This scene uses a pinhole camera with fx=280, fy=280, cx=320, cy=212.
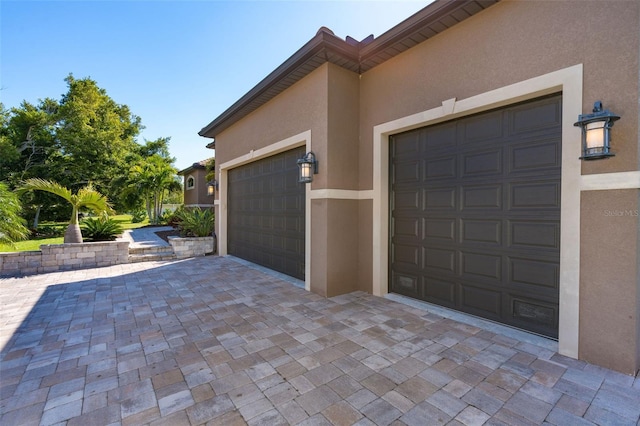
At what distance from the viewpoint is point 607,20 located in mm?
2670

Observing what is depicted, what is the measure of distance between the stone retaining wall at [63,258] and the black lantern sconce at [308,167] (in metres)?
5.82

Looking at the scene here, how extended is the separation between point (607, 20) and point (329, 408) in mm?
4289

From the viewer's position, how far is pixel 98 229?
8.11 m

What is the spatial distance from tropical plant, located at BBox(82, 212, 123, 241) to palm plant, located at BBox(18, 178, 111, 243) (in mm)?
660

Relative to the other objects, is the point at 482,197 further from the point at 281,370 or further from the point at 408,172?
the point at 281,370

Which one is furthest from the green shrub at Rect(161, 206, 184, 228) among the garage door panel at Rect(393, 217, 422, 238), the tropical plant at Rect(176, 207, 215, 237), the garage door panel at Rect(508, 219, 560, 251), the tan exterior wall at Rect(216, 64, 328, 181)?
the garage door panel at Rect(508, 219, 560, 251)

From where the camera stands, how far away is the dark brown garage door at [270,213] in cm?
604

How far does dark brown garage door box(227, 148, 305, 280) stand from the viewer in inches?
238

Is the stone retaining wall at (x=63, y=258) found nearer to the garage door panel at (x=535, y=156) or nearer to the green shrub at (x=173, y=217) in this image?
the green shrub at (x=173, y=217)

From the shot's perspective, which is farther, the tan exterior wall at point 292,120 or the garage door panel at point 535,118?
the tan exterior wall at point 292,120

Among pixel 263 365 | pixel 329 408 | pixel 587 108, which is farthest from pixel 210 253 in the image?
pixel 587 108

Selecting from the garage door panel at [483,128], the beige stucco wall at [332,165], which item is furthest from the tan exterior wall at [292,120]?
the garage door panel at [483,128]

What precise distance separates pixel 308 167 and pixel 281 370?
11.0 feet

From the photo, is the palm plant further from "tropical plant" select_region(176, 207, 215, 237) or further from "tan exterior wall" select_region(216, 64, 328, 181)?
"tan exterior wall" select_region(216, 64, 328, 181)
